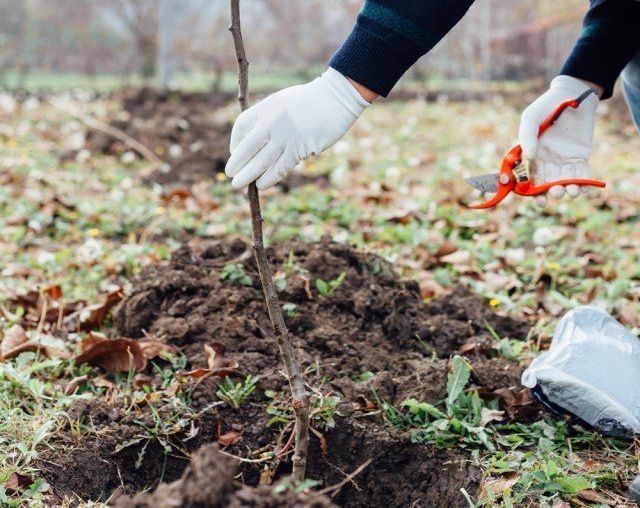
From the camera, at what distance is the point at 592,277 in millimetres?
2980

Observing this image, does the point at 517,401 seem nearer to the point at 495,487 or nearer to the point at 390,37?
the point at 495,487

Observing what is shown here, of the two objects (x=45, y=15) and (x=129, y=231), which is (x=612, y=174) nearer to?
(x=129, y=231)

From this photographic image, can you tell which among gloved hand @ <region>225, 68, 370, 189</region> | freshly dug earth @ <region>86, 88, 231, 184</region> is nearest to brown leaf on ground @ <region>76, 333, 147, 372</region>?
gloved hand @ <region>225, 68, 370, 189</region>

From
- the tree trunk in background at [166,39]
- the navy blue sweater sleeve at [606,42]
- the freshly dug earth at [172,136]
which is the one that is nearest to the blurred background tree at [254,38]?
the tree trunk in background at [166,39]

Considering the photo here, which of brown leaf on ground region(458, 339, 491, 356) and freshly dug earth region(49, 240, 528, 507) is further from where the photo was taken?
brown leaf on ground region(458, 339, 491, 356)

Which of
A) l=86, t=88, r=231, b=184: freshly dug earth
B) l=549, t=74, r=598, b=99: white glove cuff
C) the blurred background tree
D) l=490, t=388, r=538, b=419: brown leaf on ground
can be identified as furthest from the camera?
the blurred background tree

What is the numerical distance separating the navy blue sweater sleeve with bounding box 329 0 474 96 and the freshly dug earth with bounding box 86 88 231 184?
116 inches

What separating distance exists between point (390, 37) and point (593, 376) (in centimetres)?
105

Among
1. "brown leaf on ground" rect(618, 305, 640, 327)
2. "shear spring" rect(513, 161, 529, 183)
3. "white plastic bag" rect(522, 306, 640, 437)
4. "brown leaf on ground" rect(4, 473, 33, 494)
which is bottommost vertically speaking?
"brown leaf on ground" rect(4, 473, 33, 494)

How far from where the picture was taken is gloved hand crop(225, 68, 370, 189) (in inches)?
68.2

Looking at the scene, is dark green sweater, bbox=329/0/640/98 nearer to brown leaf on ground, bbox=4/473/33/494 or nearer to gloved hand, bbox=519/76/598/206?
gloved hand, bbox=519/76/598/206

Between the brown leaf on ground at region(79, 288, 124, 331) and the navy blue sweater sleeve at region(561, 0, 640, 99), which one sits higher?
the navy blue sweater sleeve at region(561, 0, 640, 99)

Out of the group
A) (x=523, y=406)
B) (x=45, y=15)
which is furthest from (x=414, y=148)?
(x=45, y=15)

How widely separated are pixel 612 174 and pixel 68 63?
47.3 ft
